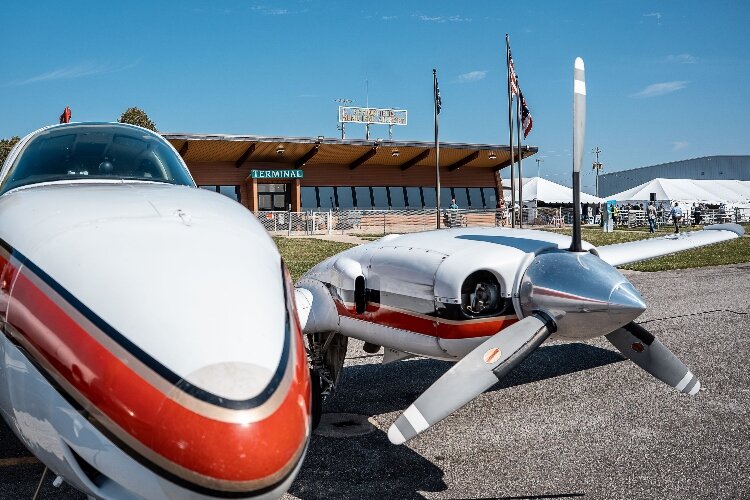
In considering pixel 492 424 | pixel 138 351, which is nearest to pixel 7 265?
pixel 138 351

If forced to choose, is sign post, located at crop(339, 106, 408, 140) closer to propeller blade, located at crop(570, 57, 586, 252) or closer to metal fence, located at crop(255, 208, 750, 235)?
metal fence, located at crop(255, 208, 750, 235)

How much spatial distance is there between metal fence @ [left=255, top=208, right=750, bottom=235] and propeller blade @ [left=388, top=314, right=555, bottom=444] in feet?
95.1

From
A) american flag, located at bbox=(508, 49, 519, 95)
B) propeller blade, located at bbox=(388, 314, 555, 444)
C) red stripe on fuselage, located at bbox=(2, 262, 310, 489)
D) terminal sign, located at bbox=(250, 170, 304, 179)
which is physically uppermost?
american flag, located at bbox=(508, 49, 519, 95)

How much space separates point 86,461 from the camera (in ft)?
7.69

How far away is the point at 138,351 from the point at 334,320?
3222 millimetres

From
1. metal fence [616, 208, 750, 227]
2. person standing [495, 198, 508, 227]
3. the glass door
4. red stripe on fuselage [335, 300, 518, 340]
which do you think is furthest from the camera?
metal fence [616, 208, 750, 227]

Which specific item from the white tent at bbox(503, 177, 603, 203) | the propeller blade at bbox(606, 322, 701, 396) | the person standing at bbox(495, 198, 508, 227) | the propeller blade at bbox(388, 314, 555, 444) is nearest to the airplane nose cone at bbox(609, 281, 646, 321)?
the propeller blade at bbox(388, 314, 555, 444)

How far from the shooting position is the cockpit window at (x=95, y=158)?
13.0ft

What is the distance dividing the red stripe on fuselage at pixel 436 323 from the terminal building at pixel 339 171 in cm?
3245

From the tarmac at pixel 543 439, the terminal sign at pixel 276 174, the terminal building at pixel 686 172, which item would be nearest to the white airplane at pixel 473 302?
the tarmac at pixel 543 439

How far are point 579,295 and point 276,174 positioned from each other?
37214 mm

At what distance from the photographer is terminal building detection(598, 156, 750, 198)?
104 metres

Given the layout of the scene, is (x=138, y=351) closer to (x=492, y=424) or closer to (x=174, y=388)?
(x=174, y=388)

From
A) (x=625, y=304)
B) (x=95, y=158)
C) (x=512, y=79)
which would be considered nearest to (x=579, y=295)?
(x=625, y=304)
